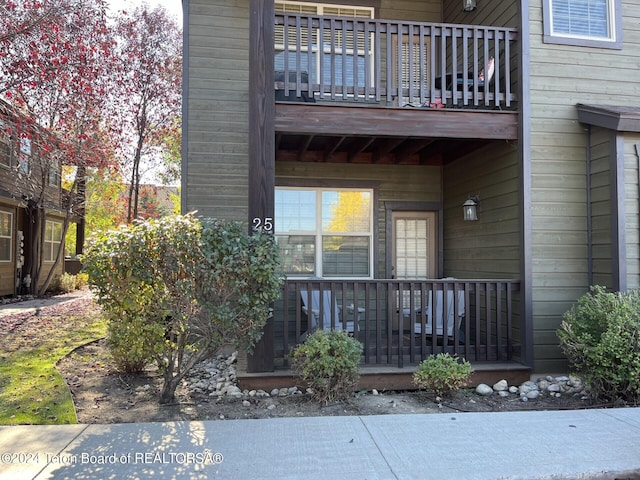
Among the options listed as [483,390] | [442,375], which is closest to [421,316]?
[442,375]

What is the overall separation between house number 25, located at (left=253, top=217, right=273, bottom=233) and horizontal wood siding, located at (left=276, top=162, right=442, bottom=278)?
87.7 inches

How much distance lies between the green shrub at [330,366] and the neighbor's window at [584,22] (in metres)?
4.47

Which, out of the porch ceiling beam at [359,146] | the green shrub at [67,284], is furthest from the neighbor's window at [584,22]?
the green shrub at [67,284]

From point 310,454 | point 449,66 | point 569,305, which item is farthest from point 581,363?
point 449,66

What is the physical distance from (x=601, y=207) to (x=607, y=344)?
1805 mm

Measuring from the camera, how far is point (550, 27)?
18.2 feet

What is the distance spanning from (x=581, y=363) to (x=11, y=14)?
33.3 ft

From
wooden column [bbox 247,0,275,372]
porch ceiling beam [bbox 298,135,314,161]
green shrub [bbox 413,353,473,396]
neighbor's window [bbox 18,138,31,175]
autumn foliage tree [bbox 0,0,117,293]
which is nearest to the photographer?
green shrub [bbox 413,353,473,396]

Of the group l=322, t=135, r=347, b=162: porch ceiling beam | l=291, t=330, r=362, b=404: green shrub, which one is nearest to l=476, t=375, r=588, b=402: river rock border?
l=291, t=330, r=362, b=404: green shrub

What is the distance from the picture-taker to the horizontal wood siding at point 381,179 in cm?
707

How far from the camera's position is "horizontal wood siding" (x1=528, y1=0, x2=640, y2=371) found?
534 cm

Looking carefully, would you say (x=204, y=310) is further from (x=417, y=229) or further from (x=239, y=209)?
(x=417, y=229)

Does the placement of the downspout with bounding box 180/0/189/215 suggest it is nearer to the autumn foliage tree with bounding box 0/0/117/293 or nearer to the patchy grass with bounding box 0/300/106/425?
the patchy grass with bounding box 0/300/106/425

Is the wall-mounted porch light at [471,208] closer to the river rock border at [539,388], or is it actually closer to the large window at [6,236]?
the river rock border at [539,388]
